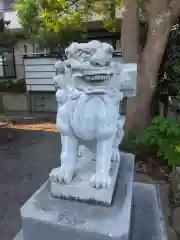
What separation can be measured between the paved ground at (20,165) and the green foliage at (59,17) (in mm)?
2116

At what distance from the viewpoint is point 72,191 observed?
1137 mm

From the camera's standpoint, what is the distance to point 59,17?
4.87 metres

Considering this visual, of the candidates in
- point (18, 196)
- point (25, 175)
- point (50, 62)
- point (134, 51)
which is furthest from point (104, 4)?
point (18, 196)

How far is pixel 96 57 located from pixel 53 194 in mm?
686

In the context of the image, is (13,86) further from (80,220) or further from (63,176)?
(80,220)

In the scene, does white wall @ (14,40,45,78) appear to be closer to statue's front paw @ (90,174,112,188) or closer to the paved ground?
the paved ground

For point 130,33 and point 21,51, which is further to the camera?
point 21,51

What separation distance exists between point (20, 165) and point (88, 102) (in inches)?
104

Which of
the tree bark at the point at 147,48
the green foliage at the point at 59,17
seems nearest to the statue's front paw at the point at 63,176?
the tree bark at the point at 147,48

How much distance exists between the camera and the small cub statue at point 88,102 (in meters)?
1.04

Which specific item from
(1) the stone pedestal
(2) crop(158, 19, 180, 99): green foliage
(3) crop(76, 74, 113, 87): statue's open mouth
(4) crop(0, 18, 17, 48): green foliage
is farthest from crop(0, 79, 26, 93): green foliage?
(3) crop(76, 74, 113, 87): statue's open mouth

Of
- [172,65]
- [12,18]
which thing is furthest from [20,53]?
[172,65]

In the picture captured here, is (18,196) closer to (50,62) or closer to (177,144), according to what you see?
(177,144)

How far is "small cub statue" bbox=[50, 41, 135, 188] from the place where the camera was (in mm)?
1045
